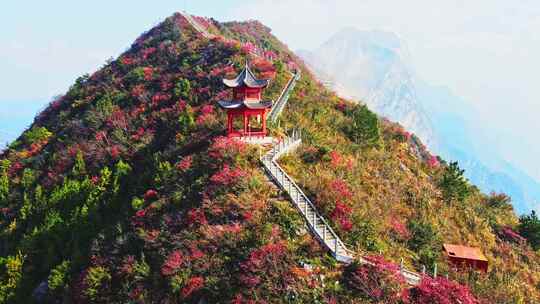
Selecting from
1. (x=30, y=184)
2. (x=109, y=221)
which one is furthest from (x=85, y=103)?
(x=109, y=221)

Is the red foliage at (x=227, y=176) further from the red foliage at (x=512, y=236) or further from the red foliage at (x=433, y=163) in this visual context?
the red foliage at (x=433, y=163)

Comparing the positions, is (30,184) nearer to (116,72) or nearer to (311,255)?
(116,72)

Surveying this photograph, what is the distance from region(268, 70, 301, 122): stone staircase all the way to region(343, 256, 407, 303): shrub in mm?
20523

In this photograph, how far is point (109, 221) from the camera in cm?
3028

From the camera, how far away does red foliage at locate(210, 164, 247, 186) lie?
85.1 ft

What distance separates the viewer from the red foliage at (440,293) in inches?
742

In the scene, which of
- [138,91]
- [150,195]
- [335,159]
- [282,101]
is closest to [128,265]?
[150,195]

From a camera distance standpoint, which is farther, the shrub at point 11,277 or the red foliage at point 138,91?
the red foliage at point 138,91

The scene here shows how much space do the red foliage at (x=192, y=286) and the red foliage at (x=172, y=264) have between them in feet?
3.98

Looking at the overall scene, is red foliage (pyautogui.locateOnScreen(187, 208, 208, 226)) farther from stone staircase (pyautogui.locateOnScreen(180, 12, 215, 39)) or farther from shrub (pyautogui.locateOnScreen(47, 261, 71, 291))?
stone staircase (pyautogui.locateOnScreen(180, 12, 215, 39))

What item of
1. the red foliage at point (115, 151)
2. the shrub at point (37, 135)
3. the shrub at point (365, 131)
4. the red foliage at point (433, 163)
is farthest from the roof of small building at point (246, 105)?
the shrub at point (37, 135)

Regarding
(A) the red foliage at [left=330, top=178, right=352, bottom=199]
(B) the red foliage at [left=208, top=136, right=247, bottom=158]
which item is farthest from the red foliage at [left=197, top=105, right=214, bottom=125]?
(A) the red foliage at [left=330, top=178, right=352, bottom=199]

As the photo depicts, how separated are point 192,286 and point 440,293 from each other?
35.6 feet

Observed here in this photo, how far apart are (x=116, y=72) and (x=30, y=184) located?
24823mm
